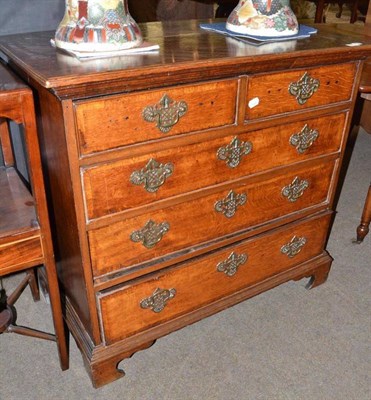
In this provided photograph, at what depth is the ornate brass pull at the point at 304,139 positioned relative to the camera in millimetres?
1502

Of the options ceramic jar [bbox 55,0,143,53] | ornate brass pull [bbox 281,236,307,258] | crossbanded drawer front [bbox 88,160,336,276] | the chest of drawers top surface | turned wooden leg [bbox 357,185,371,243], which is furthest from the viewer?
turned wooden leg [bbox 357,185,371,243]

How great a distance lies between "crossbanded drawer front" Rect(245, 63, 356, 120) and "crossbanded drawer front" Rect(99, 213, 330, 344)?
0.48 m

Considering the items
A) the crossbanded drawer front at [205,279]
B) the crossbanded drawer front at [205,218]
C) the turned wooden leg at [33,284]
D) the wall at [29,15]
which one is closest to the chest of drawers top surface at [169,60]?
the wall at [29,15]

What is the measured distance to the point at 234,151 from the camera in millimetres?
1378

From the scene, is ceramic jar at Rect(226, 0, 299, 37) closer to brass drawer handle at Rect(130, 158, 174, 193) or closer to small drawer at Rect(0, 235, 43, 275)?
brass drawer handle at Rect(130, 158, 174, 193)

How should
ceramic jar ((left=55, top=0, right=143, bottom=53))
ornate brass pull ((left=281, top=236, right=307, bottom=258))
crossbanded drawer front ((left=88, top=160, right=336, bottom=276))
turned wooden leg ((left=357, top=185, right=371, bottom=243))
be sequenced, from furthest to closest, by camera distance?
turned wooden leg ((left=357, top=185, right=371, bottom=243)), ornate brass pull ((left=281, top=236, right=307, bottom=258)), crossbanded drawer front ((left=88, top=160, right=336, bottom=276)), ceramic jar ((left=55, top=0, right=143, bottom=53))

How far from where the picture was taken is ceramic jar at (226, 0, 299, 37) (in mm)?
1354

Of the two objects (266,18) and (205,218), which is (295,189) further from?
(266,18)

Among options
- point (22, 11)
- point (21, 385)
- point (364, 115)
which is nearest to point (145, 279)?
point (21, 385)

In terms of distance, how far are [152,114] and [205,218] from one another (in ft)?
1.42

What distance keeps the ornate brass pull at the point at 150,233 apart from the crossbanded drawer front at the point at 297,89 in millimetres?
410

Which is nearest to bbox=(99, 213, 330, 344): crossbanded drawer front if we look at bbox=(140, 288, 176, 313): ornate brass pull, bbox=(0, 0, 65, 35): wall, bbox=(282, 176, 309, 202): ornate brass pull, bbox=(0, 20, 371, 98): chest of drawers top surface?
bbox=(140, 288, 176, 313): ornate brass pull

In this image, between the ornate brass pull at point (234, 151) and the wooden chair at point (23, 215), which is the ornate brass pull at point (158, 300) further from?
the ornate brass pull at point (234, 151)

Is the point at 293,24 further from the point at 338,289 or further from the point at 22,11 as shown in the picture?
the point at 338,289
